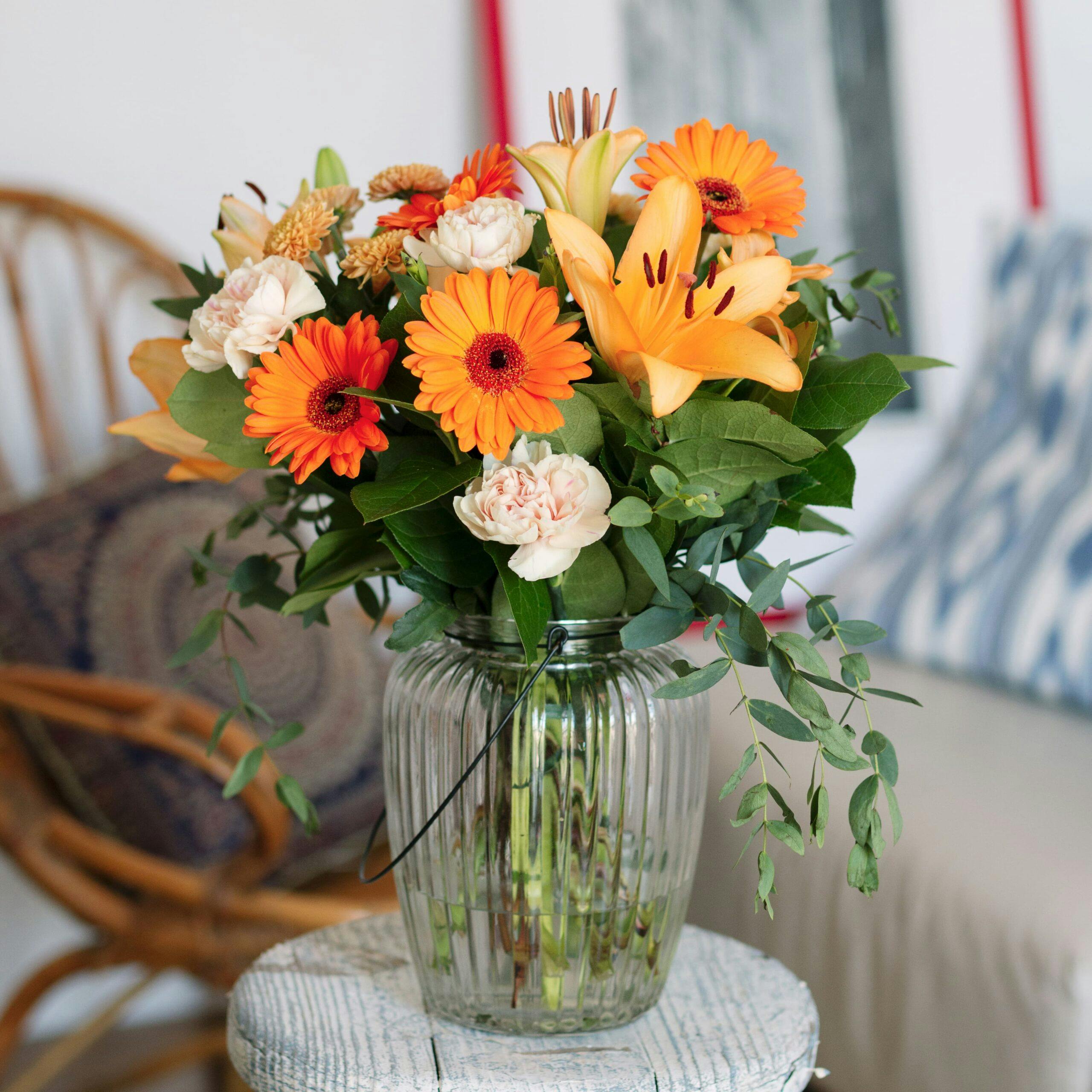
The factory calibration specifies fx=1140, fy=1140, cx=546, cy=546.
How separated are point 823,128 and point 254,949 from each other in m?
1.41

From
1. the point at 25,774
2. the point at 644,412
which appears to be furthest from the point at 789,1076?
the point at 25,774

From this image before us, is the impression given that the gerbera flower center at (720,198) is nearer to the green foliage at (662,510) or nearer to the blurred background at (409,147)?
the green foliage at (662,510)

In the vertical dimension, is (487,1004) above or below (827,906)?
above

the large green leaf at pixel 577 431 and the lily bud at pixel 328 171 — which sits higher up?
the lily bud at pixel 328 171

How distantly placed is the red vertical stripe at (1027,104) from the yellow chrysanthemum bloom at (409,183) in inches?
61.4

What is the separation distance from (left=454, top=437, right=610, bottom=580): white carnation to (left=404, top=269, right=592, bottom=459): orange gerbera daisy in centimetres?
2

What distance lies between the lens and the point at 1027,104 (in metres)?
1.83

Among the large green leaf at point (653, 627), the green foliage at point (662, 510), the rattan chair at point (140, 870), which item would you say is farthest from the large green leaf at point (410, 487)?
the rattan chair at point (140, 870)

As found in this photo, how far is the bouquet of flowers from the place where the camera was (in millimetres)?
477

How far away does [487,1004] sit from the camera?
593 millimetres

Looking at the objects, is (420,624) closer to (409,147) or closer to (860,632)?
(860,632)

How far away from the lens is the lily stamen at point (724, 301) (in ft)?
1.55

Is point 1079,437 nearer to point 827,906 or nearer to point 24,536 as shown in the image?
point 827,906

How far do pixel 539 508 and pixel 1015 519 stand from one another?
110 centimetres
